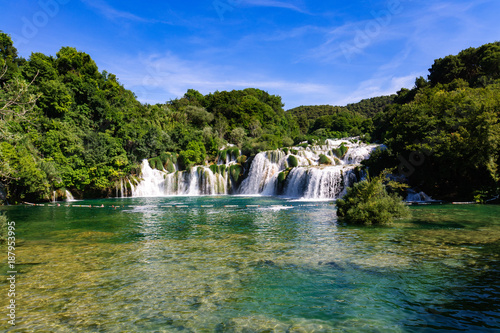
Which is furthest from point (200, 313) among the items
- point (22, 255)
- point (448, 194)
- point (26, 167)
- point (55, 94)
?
point (55, 94)

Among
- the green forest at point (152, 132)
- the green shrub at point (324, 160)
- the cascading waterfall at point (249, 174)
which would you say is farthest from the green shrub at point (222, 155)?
the green shrub at point (324, 160)

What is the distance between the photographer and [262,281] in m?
6.75

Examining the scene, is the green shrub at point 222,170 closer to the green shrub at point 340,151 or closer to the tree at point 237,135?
the green shrub at point 340,151

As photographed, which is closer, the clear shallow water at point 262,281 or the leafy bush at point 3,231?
the clear shallow water at point 262,281

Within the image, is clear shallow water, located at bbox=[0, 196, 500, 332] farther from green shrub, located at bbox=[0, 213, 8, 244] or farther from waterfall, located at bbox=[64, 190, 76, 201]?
waterfall, located at bbox=[64, 190, 76, 201]

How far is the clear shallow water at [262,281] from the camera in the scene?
192 inches

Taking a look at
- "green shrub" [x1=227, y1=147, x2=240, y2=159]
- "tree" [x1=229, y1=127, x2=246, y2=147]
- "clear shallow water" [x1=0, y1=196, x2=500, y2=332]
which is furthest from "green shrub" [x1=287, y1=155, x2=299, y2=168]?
"clear shallow water" [x1=0, y1=196, x2=500, y2=332]

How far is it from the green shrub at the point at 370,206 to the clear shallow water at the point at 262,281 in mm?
1933

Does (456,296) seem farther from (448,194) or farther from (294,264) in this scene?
(448,194)

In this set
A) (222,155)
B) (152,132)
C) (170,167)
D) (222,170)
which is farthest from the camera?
(222,155)

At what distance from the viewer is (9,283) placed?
663 cm

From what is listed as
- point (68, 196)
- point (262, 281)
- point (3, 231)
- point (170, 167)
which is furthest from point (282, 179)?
point (262, 281)

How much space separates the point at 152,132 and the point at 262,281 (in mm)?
41876

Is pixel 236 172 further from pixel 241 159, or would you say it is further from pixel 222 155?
pixel 222 155
